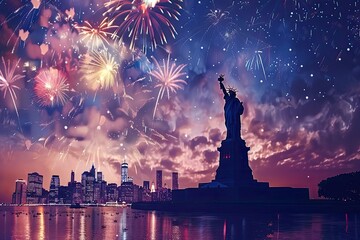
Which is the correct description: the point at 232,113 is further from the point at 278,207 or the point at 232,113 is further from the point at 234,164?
the point at 278,207

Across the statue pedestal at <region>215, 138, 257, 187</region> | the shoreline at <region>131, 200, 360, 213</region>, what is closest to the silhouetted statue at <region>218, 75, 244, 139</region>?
the statue pedestal at <region>215, 138, 257, 187</region>

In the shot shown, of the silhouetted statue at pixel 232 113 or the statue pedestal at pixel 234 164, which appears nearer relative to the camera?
the statue pedestal at pixel 234 164

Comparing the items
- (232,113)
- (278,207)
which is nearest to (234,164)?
(232,113)

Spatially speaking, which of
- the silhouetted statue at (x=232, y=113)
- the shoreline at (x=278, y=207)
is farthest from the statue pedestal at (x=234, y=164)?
the shoreline at (x=278, y=207)

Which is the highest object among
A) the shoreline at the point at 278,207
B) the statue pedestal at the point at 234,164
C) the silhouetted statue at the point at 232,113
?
the silhouetted statue at the point at 232,113

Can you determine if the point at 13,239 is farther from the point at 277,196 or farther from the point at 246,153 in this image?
the point at 246,153

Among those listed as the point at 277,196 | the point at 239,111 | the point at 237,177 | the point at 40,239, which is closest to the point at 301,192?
the point at 277,196

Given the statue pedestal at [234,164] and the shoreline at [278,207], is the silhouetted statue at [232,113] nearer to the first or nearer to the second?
the statue pedestal at [234,164]
